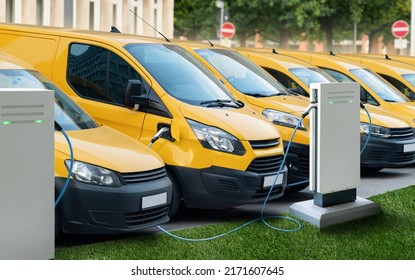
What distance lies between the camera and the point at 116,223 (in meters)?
7.49

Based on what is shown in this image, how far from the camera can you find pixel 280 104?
35.9ft

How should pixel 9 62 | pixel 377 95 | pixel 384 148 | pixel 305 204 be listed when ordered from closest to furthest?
pixel 9 62, pixel 305 204, pixel 384 148, pixel 377 95

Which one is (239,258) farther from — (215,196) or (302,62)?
(302,62)

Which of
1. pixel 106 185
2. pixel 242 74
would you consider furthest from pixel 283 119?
pixel 106 185

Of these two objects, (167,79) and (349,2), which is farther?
(349,2)

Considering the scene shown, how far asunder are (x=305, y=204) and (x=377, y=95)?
6.06 metres

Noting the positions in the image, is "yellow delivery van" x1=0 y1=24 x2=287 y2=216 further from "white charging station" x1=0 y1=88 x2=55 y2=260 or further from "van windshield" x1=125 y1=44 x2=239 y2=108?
"white charging station" x1=0 y1=88 x2=55 y2=260

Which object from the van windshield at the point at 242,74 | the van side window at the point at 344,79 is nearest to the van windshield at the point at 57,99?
the van windshield at the point at 242,74

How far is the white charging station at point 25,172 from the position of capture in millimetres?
6008

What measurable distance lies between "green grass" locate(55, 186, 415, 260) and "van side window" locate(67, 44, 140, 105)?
70.9 inches

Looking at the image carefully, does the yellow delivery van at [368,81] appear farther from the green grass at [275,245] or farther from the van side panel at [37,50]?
the van side panel at [37,50]

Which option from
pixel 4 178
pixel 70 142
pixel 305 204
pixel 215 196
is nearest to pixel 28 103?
pixel 4 178

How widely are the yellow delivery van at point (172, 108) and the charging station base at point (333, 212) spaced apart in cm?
39

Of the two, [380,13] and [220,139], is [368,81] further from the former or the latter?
[380,13]
